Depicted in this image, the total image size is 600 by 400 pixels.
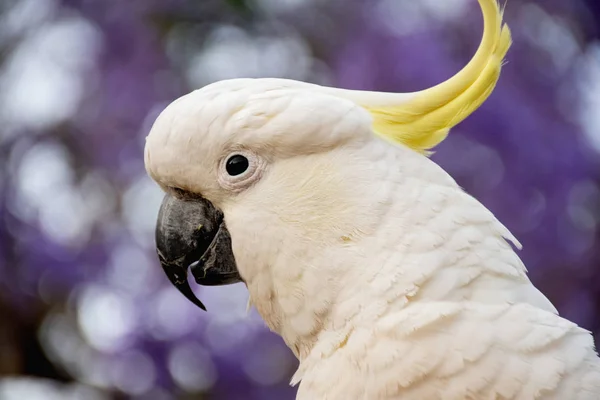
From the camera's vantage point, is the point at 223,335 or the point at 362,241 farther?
the point at 223,335

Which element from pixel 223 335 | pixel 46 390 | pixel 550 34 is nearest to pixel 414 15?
pixel 550 34

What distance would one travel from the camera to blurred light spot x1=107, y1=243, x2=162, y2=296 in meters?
2.62

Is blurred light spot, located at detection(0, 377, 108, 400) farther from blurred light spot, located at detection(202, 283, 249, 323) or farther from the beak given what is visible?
the beak

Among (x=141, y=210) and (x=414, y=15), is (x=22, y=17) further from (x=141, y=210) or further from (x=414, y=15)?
(x=414, y=15)

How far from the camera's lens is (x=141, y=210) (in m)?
2.61

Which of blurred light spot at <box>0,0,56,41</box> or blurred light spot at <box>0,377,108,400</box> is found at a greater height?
blurred light spot at <box>0,0,56,41</box>

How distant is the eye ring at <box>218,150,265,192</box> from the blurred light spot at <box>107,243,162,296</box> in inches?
60.4

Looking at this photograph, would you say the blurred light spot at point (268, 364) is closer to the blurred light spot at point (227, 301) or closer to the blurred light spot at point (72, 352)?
the blurred light spot at point (227, 301)

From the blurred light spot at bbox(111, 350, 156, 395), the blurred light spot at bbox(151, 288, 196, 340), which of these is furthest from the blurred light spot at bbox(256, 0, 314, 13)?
the blurred light spot at bbox(111, 350, 156, 395)

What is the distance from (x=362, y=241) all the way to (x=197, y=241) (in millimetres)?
286

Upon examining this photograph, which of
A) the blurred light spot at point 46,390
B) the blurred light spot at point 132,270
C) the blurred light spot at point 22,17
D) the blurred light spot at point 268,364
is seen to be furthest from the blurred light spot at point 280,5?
the blurred light spot at point 46,390

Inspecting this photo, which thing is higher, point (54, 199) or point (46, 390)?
point (54, 199)

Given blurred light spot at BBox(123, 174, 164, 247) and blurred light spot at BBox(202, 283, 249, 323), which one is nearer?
blurred light spot at BBox(202, 283, 249, 323)

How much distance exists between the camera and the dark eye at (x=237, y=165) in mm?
1146
